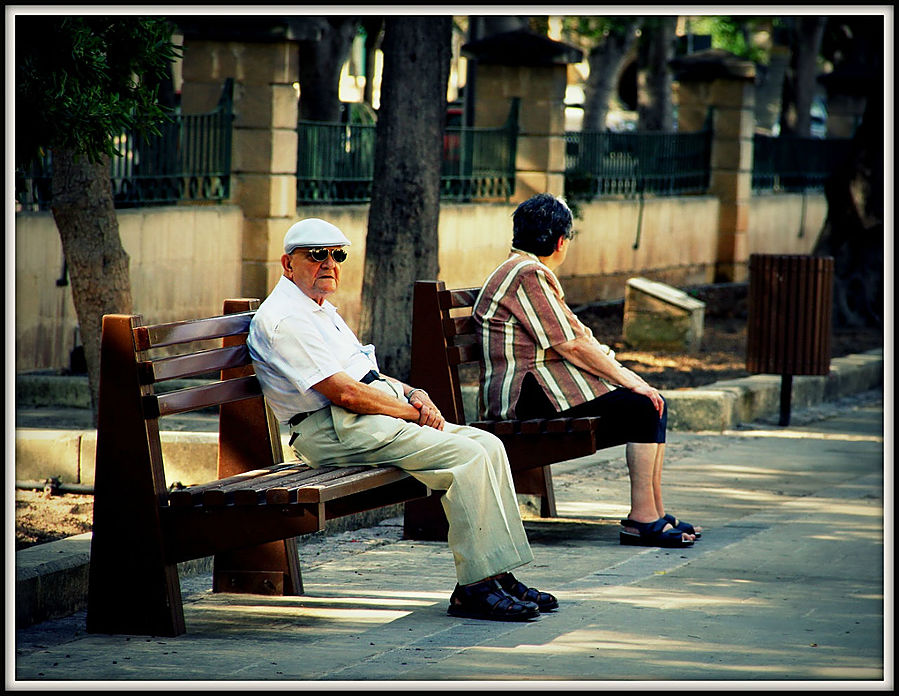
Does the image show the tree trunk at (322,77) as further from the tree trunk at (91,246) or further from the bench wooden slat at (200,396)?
the bench wooden slat at (200,396)

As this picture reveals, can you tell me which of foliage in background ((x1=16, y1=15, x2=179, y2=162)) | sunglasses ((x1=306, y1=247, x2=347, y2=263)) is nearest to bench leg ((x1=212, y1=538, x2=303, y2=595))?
sunglasses ((x1=306, y1=247, x2=347, y2=263))

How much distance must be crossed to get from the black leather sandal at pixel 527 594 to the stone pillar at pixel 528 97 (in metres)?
11.9

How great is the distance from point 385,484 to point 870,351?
10.4m

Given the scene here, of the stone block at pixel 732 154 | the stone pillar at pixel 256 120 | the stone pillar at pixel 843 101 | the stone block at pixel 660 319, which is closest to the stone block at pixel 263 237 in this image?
the stone pillar at pixel 256 120

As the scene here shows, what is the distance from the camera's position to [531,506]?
7.61 m

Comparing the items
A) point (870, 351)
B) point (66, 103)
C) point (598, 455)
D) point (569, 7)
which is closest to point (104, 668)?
point (66, 103)

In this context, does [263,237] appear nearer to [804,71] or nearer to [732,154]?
[732,154]

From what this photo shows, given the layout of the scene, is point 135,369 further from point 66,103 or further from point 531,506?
point 531,506

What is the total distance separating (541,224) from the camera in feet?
21.8

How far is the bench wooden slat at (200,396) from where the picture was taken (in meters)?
5.25

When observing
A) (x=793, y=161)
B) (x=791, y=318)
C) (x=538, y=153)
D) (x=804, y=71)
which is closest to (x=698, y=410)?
(x=791, y=318)

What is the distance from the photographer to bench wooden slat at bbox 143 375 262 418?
525 centimetres

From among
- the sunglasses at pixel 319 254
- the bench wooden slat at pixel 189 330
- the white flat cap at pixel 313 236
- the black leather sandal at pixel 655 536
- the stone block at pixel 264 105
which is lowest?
the black leather sandal at pixel 655 536

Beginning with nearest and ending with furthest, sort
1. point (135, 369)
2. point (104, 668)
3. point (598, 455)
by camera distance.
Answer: point (104, 668)
point (135, 369)
point (598, 455)
